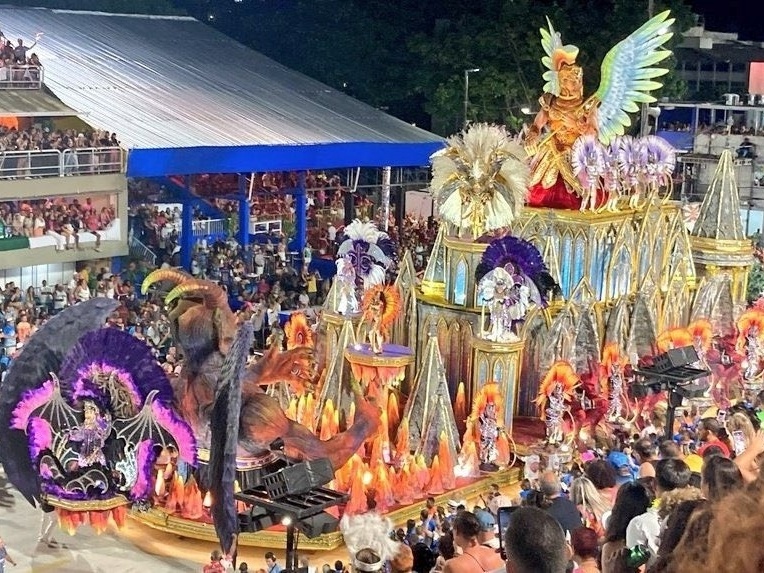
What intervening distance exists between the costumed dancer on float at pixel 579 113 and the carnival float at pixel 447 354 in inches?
1.3

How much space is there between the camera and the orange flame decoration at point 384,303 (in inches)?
612

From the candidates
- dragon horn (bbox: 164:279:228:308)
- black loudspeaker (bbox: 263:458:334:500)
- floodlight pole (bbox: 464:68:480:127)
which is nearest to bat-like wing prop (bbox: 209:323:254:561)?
dragon horn (bbox: 164:279:228:308)

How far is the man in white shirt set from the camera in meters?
6.26

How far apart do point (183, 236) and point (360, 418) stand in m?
13.0

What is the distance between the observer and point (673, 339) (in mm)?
17625

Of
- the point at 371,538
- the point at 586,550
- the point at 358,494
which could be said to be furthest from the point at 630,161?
the point at 371,538

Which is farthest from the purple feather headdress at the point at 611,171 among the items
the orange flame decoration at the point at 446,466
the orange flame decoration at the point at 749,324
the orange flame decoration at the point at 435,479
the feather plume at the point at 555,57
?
the orange flame decoration at the point at 435,479

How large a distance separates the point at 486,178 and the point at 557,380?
2.93m

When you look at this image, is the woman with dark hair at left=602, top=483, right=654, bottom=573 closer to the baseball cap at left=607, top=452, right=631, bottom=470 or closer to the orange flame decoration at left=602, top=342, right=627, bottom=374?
the baseball cap at left=607, top=452, right=631, bottom=470

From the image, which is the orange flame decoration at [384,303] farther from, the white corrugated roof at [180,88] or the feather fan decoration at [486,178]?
the white corrugated roof at [180,88]

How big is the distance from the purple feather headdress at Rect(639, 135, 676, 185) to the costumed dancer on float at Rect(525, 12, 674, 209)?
2.11 ft

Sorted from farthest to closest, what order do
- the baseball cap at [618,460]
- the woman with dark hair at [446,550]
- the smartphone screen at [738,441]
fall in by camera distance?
the baseball cap at [618,460] → the smartphone screen at [738,441] → the woman with dark hair at [446,550]

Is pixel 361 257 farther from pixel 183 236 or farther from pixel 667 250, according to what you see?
pixel 183 236

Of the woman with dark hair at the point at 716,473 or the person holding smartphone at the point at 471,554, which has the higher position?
the woman with dark hair at the point at 716,473
